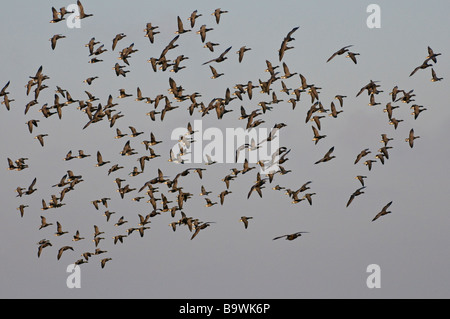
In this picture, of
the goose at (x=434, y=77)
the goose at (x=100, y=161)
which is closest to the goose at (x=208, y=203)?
the goose at (x=100, y=161)

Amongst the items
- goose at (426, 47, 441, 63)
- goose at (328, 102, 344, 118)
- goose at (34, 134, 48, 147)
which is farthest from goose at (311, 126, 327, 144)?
goose at (34, 134, 48, 147)

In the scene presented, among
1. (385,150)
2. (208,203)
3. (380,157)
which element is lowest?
(208,203)

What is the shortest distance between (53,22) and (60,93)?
843 cm

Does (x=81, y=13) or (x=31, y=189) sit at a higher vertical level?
(x=81, y=13)

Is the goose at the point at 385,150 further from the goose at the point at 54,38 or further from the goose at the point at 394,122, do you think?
the goose at the point at 54,38

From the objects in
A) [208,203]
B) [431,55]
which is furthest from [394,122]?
[208,203]

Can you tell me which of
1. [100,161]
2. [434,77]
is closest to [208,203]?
[100,161]

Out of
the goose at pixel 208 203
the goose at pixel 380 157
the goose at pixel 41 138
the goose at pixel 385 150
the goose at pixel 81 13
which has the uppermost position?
the goose at pixel 81 13

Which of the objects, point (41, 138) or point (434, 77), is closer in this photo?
point (434, 77)

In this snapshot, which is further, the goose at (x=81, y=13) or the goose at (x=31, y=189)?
the goose at (x=31, y=189)

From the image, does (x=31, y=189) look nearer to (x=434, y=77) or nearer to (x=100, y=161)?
(x=100, y=161)

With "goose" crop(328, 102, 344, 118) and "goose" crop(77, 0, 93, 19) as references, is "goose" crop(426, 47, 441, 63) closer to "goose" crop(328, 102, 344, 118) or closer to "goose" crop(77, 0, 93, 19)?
"goose" crop(328, 102, 344, 118)
